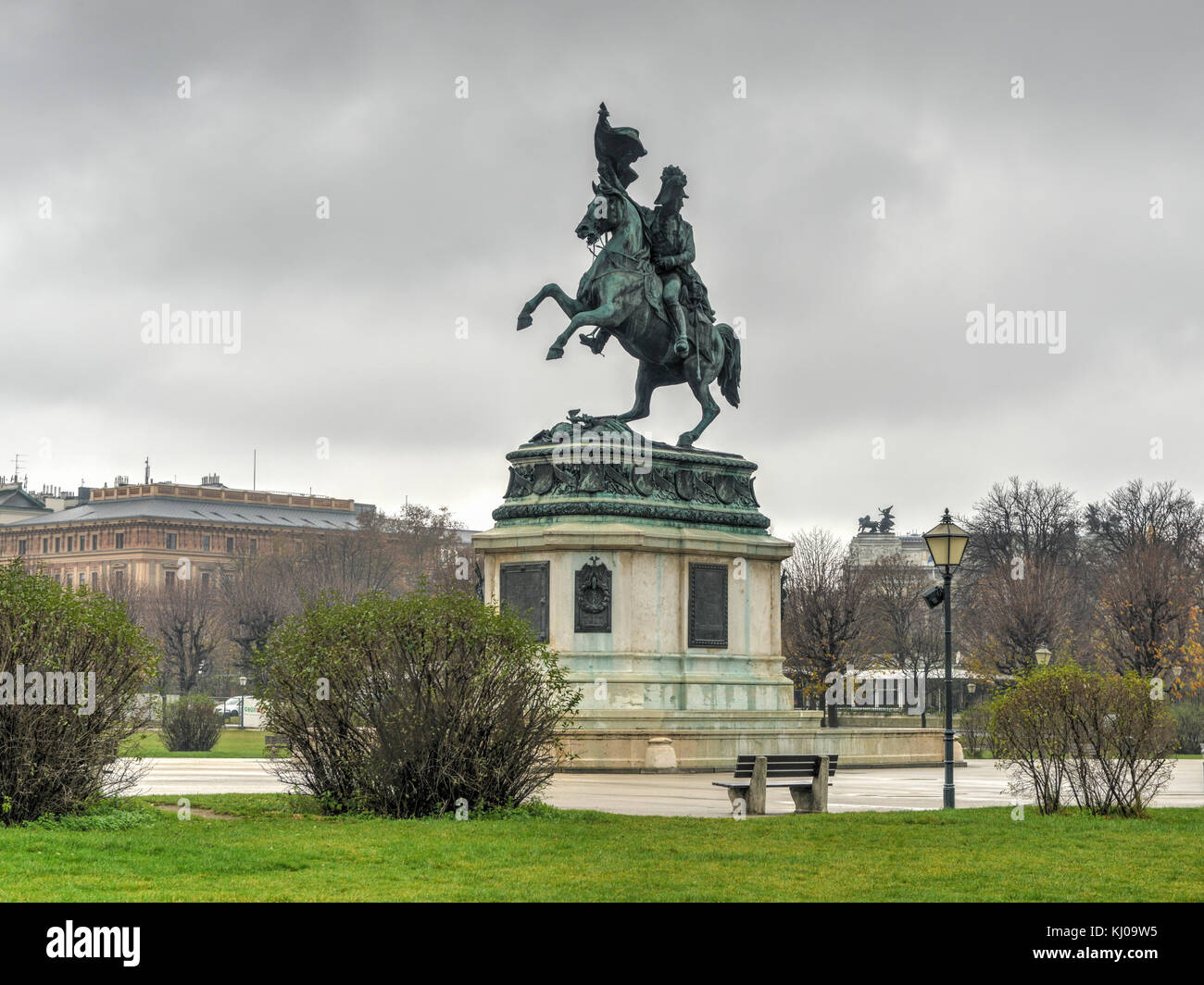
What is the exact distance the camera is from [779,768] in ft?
65.6

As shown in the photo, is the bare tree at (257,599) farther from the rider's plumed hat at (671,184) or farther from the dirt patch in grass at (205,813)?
the dirt patch in grass at (205,813)

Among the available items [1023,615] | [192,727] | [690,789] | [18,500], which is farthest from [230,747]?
[18,500]

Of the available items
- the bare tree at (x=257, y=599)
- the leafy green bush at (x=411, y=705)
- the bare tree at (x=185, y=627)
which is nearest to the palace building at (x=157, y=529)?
the bare tree at (x=185, y=627)

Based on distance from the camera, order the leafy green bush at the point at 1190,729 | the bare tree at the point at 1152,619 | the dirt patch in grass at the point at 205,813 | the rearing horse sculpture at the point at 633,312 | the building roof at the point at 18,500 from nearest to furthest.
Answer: the dirt patch in grass at the point at 205,813, the rearing horse sculpture at the point at 633,312, the leafy green bush at the point at 1190,729, the bare tree at the point at 1152,619, the building roof at the point at 18,500

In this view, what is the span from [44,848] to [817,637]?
46579mm

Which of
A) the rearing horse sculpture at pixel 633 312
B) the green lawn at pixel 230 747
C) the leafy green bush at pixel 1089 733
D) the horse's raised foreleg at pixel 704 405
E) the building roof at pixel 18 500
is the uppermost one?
the building roof at pixel 18 500

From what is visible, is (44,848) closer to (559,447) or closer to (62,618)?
(62,618)

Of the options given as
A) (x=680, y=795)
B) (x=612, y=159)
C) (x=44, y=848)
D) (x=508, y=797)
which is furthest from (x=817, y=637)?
(x=44, y=848)

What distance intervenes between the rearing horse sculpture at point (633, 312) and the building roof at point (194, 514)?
117801mm

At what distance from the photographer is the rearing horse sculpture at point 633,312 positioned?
3031cm

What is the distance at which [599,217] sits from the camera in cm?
3089

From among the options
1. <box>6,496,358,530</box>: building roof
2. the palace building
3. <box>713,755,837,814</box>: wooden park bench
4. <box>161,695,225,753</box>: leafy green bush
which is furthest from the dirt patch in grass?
<box>6,496,358,530</box>: building roof

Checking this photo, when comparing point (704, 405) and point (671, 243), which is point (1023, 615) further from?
point (671, 243)
